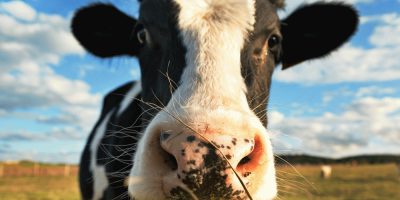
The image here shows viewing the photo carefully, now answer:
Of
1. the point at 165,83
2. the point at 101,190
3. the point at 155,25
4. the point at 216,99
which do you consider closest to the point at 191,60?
the point at 165,83

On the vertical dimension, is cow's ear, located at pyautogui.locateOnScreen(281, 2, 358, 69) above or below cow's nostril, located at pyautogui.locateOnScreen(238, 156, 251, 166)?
below

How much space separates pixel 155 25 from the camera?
3.76 m

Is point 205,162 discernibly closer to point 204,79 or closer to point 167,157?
point 167,157

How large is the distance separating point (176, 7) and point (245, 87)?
94cm

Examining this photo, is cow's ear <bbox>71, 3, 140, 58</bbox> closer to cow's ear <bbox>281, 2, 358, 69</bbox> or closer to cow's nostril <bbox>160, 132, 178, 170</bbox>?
cow's ear <bbox>281, 2, 358, 69</bbox>

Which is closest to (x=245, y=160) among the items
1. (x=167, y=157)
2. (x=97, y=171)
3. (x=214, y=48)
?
(x=167, y=157)

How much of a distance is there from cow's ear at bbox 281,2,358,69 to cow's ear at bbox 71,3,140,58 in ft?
5.59

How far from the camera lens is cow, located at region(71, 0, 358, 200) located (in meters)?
2.30

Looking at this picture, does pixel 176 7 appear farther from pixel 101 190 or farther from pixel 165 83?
pixel 101 190

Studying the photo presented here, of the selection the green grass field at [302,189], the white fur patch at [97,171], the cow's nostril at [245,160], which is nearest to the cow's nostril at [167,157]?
the cow's nostril at [245,160]

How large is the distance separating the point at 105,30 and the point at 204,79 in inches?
109

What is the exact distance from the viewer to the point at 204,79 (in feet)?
9.05

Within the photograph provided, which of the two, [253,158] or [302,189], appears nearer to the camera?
[253,158]

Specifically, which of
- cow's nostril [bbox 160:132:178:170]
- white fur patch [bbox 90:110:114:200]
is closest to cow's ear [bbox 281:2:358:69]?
white fur patch [bbox 90:110:114:200]
